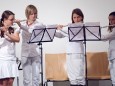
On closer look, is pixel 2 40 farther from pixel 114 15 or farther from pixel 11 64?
pixel 114 15

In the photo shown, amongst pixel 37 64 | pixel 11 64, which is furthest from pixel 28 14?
pixel 11 64

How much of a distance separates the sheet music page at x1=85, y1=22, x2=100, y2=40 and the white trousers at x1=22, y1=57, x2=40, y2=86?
40.0 inches

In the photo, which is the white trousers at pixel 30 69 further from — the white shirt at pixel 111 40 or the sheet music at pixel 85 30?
the white shirt at pixel 111 40

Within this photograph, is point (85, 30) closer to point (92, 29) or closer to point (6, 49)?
point (92, 29)

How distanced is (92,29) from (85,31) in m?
0.11

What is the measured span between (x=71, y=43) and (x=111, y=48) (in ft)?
2.18

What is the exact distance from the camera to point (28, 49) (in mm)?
4367

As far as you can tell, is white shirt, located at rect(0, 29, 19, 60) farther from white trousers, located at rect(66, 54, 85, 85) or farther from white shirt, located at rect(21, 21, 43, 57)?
white trousers, located at rect(66, 54, 85, 85)

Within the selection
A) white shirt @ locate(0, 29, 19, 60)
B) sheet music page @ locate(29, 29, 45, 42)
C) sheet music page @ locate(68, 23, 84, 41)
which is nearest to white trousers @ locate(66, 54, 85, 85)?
sheet music page @ locate(68, 23, 84, 41)

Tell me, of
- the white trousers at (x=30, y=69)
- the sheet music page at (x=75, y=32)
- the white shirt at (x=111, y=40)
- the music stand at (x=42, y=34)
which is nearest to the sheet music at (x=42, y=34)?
the music stand at (x=42, y=34)

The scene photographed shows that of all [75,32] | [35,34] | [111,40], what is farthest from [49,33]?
[111,40]

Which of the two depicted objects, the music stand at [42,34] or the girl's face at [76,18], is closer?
the music stand at [42,34]

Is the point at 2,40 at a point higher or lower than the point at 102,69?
higher

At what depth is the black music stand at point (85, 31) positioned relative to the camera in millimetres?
3883
